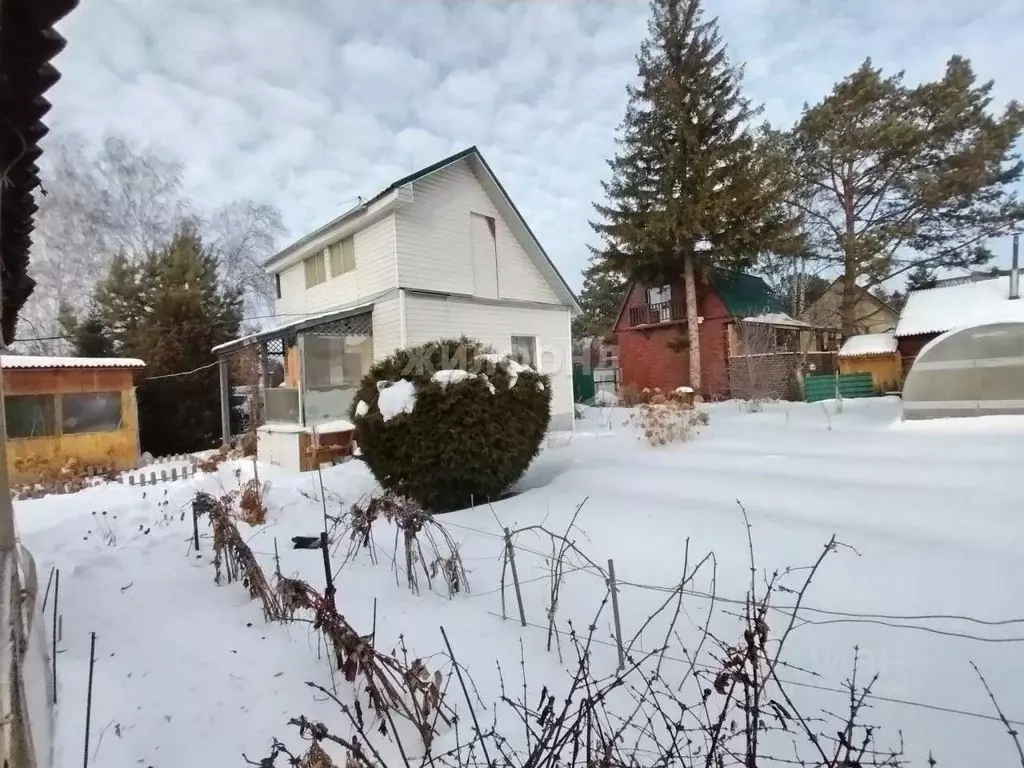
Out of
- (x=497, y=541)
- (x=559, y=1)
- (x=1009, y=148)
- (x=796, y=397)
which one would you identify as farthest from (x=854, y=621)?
(x=1009, y=148)

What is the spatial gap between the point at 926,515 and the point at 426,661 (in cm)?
465

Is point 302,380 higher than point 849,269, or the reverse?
point 849,269

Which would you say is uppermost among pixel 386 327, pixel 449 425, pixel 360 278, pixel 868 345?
pixel 360 278

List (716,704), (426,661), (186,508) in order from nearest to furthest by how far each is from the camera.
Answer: (716,704) → (426,661) → (186,508)

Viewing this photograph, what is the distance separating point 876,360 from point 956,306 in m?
2.96

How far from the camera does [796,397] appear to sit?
1805 cm

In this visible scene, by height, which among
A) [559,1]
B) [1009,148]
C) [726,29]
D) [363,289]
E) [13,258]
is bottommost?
[13,258]

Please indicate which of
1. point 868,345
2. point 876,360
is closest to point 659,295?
point 868,345

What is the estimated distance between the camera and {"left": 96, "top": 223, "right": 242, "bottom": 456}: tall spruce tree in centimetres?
1540

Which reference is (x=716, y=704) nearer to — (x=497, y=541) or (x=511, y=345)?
(x=497, y=541)

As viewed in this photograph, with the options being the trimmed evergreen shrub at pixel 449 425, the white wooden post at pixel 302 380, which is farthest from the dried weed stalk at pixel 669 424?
the white wooden post at pixel 302 380

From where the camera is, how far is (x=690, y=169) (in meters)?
17.9

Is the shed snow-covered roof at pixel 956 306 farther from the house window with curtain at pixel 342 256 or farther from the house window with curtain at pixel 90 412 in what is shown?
the house window with curtain at pixel 90 412

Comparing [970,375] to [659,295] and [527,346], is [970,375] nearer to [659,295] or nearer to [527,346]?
[527,346]
